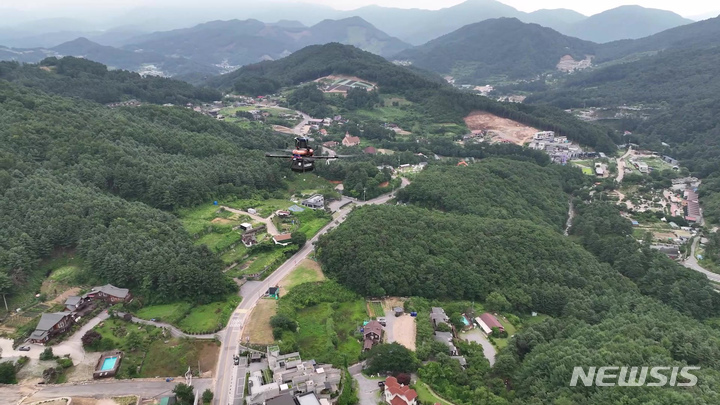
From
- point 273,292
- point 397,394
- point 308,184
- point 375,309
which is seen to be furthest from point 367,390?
point 308,184

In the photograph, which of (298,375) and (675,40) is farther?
(675,40)

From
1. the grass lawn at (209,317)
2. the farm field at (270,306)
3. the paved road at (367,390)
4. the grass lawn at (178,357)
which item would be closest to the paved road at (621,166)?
the farm field at (270,306)

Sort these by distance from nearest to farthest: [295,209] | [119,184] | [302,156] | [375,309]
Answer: [302,156] < [375,309] < [295,209] < [119,184]

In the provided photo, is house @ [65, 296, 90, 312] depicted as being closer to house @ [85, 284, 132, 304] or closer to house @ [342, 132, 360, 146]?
house @ [85, 284, 132, 304]

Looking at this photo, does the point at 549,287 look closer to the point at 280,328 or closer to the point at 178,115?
the point at 280,328

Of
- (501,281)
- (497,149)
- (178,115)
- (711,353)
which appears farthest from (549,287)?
(178,115)

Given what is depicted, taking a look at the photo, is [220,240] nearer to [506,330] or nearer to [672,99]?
[506,330]

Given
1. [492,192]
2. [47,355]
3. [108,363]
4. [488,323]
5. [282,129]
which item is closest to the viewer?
[108,363]
